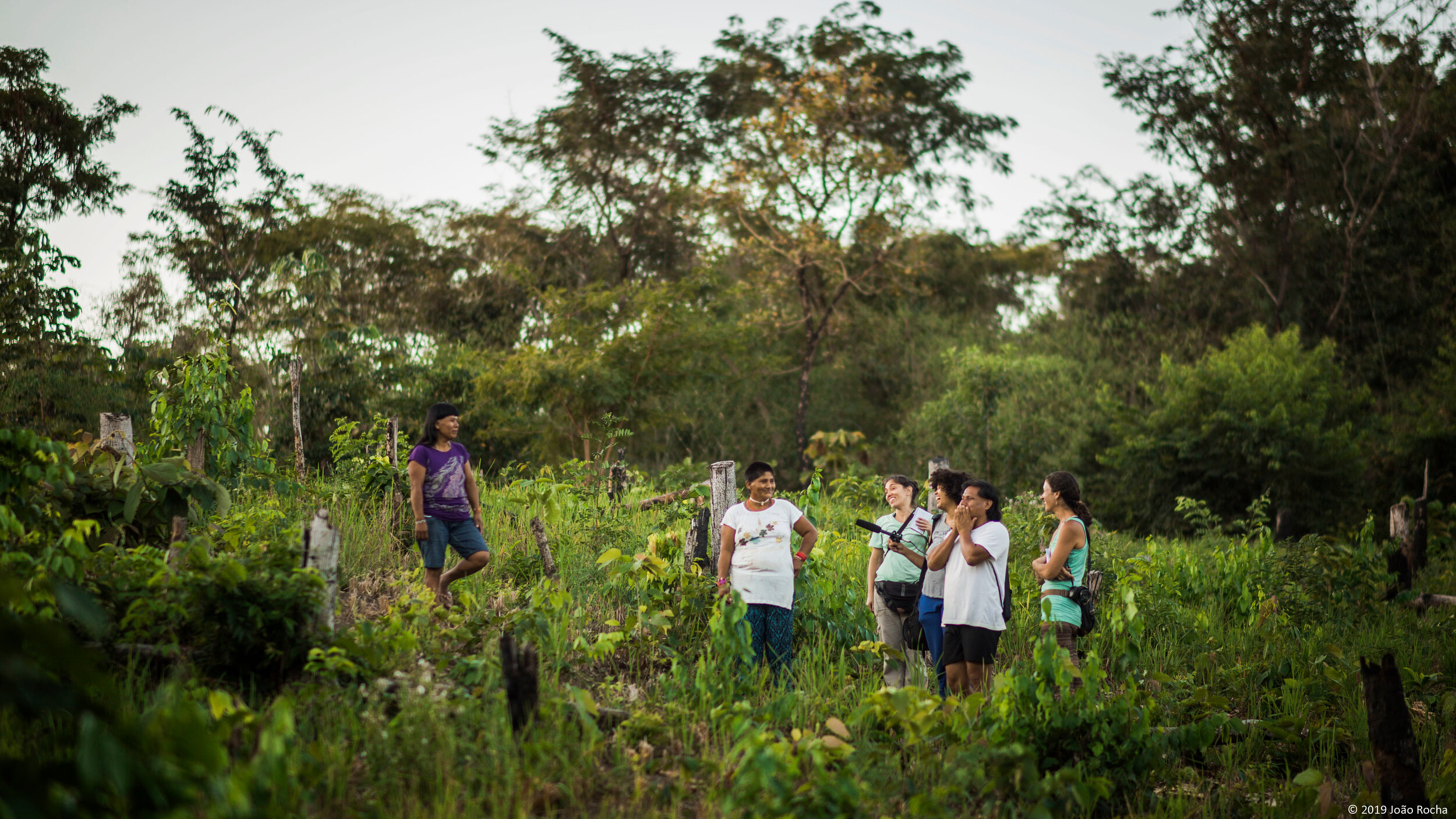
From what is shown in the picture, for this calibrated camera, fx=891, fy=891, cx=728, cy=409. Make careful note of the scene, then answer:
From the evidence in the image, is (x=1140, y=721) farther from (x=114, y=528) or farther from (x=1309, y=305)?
(x=1309, y=305)

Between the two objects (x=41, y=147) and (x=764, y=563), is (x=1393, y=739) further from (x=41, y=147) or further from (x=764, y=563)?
(x=41, y=147)

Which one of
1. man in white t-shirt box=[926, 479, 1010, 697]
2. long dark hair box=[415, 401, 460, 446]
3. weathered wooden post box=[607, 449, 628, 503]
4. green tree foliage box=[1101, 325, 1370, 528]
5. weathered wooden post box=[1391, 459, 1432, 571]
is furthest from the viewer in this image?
green tree foliage box=[1101, 325, 1370, 528]

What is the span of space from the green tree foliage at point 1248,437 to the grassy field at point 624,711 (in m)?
8.53

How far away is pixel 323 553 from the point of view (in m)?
4.55

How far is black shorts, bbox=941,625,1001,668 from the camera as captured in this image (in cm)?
516

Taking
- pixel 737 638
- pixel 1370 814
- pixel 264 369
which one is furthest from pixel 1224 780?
pixel 264 369

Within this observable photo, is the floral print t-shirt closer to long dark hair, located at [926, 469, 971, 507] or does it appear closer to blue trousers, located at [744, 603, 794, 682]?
blue trousers, located at [744, 603, 794, 682]

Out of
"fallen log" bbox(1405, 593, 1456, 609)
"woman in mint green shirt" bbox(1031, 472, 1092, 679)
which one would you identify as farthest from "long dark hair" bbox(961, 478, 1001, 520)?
"fallen log" bbox(1405, 593, 1456, 609)

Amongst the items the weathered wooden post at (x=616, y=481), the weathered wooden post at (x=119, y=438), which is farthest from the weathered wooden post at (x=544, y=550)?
the weathered wooden post at (x=119, y=438)

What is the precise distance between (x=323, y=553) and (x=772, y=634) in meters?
2.64

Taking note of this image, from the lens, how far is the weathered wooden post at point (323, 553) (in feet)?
14.9

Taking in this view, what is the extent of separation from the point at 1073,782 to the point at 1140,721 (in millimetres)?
884

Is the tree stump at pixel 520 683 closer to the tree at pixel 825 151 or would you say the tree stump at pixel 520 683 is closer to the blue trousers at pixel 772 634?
the blue trousers at pixel 772 634

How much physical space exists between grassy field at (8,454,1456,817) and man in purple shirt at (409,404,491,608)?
0.90ft
